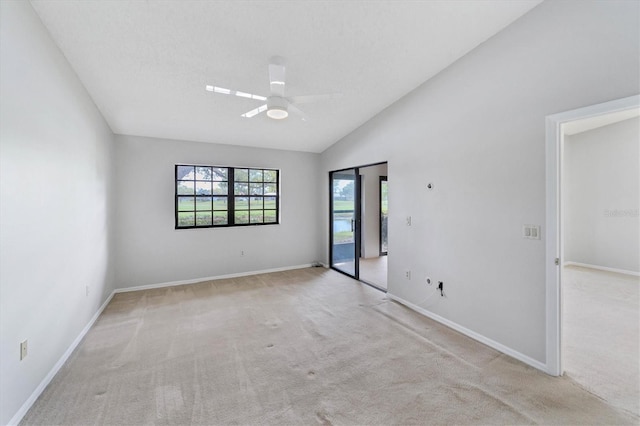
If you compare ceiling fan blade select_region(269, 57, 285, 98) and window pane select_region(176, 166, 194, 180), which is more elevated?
ceiling fan blade select_region(269, 57, 285, 98)

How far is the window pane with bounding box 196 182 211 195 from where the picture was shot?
5016 millimetres

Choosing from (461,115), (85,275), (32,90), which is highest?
(461,115)

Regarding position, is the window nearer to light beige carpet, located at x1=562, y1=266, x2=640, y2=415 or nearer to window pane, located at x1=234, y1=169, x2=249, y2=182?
window pane, located at x1=234, y1=169, x2=249, y2=182

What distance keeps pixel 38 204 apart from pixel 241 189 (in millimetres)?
3435

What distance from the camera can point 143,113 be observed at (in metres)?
3.72

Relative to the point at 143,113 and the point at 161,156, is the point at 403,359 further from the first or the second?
the point at 161,156

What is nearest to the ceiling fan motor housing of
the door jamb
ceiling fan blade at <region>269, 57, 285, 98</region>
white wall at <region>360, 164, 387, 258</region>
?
ceiling fan blade at <region>269, 57, 285, 98</region>

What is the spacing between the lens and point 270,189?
18.8 ft

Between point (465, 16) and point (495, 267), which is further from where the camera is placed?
point (495, 267)

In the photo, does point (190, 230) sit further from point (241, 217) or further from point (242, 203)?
point (242, 203)

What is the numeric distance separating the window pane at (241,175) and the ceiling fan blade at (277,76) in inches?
116

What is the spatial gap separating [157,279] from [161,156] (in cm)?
215

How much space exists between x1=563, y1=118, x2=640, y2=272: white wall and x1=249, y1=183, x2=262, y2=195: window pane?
6539mm

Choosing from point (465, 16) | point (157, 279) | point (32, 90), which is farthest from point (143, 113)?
point (465, 16)
